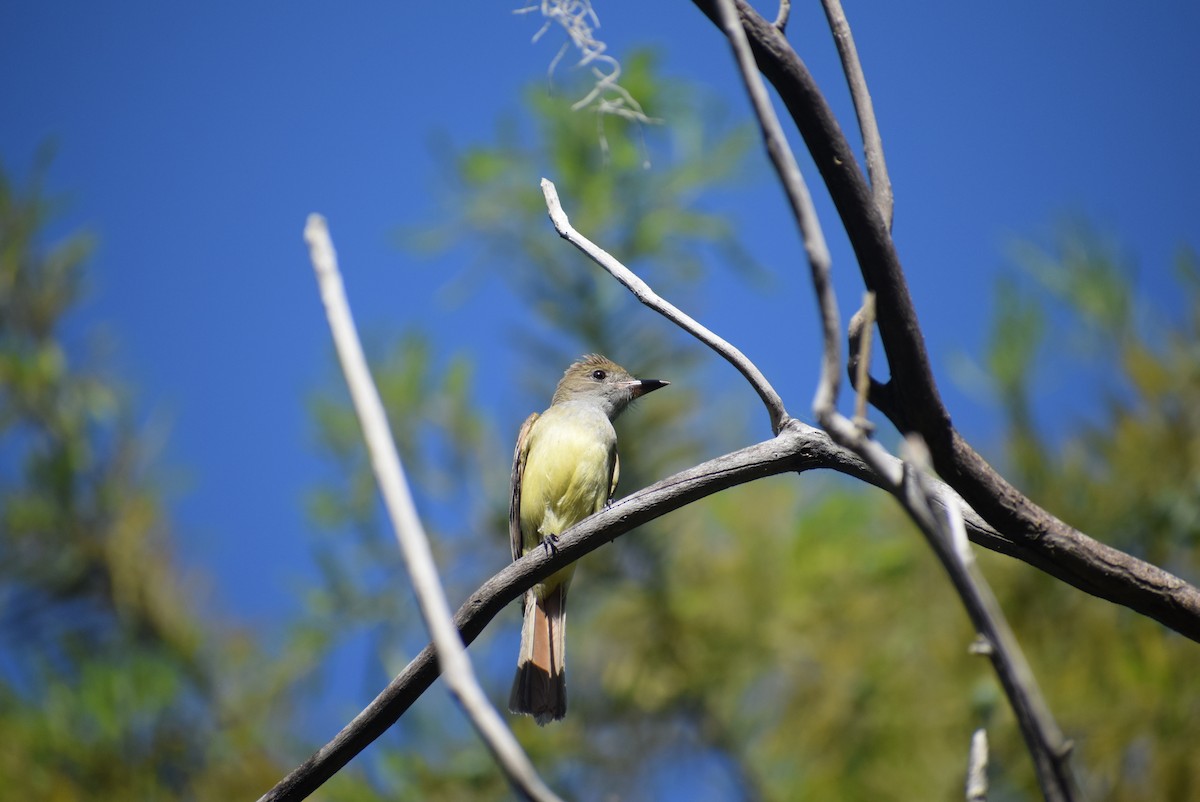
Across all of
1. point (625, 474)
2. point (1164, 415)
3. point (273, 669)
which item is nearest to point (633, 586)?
point (625, 474)

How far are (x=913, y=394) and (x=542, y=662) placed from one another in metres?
2.46

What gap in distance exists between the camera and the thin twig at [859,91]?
219cm

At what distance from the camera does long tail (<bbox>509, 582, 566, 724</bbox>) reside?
155 inches

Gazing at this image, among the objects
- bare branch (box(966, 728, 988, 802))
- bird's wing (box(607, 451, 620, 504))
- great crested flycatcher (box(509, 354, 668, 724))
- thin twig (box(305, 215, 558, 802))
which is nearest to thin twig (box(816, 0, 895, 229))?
bare branch (box(966, 728, 988, 802))

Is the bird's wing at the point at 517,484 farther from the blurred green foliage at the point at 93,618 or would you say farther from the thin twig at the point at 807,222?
the thin twig at the point at 807,222

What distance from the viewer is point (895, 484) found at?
1.22 m

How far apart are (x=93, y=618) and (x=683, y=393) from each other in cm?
304

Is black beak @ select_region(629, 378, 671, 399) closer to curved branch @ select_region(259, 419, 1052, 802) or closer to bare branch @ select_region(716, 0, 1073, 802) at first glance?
curved branch @ select_region(259, 419, 1052, 802)

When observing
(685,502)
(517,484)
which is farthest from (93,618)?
(685,502)

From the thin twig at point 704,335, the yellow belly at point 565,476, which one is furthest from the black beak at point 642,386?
the thin twig at point 704,335

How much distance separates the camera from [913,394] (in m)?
2.03

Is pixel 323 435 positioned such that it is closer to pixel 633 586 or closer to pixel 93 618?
pixel 93 618

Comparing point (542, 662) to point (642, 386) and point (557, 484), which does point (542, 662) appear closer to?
point (557, 484)

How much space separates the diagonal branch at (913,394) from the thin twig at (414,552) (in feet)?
2.97
